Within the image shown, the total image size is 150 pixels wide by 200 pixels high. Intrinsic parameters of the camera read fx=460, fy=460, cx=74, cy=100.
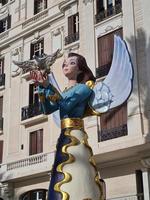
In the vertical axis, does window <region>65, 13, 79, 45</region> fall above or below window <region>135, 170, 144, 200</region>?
above

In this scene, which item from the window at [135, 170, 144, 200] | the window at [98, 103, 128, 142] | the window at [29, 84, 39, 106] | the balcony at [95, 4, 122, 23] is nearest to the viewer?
the window at [135, 170, 144, 200]

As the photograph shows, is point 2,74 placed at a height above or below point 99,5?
below

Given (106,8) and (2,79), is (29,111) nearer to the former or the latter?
(2,79)

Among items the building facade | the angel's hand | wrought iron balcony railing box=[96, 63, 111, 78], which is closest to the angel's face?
the angel's hand

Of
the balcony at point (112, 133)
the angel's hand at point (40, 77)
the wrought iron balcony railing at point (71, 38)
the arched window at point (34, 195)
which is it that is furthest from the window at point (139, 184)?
the angel's hand at point (40, 77)

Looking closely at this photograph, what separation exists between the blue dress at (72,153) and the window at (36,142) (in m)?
11.5

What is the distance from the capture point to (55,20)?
21391mm

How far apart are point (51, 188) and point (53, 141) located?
11439mm

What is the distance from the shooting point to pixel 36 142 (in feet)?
67.0

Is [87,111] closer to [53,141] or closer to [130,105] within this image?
[130,105]

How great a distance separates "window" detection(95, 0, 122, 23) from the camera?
1822 centimetres

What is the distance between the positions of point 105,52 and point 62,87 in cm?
266

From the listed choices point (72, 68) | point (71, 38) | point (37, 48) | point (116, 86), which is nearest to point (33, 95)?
point (37, 48)

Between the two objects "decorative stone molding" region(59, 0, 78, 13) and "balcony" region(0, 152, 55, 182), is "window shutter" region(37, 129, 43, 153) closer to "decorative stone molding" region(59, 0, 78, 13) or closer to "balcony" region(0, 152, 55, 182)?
"balcony" region(0, 152, 55, 182)
